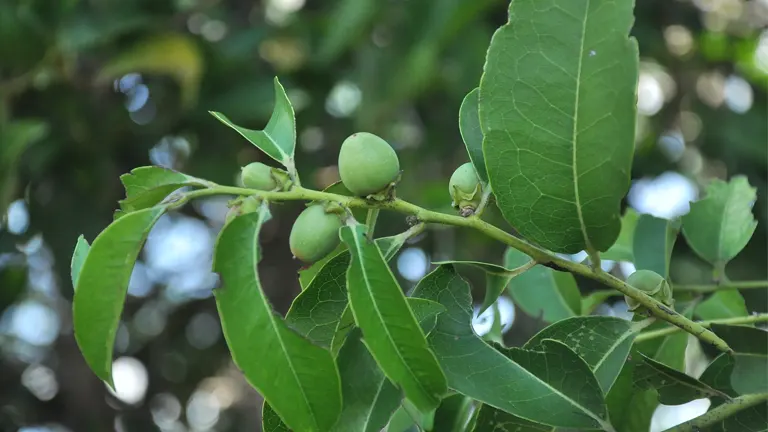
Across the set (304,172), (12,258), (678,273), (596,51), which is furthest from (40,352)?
(596,51)

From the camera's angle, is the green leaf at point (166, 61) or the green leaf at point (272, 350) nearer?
the green leaf at point (272, 350)

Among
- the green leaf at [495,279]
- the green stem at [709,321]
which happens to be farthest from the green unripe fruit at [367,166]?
the green stem at [709,321]

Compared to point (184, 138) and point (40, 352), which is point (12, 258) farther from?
point (40, 352)

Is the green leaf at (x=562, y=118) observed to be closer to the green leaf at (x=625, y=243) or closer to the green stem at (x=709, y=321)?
the green stem at (x=709, y=321)

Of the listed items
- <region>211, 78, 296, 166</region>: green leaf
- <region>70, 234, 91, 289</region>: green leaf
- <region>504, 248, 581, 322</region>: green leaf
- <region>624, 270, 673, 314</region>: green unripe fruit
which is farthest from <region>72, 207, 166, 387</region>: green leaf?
<region>504, 248, 581, 322</region>: green leaf

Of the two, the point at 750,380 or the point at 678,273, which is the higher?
the point at 750,380

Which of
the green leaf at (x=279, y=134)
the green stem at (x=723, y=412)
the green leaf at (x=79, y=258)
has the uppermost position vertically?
the green leaf at (x=279, y=134)

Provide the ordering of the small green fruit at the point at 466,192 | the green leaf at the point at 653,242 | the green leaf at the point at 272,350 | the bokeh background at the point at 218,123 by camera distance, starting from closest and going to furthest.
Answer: the green leaf at the point at 272,350 < the small green fruit at the point at 466,192 < the green leaf at the point at 653,242 < the bokeh background at the point at 218,123
